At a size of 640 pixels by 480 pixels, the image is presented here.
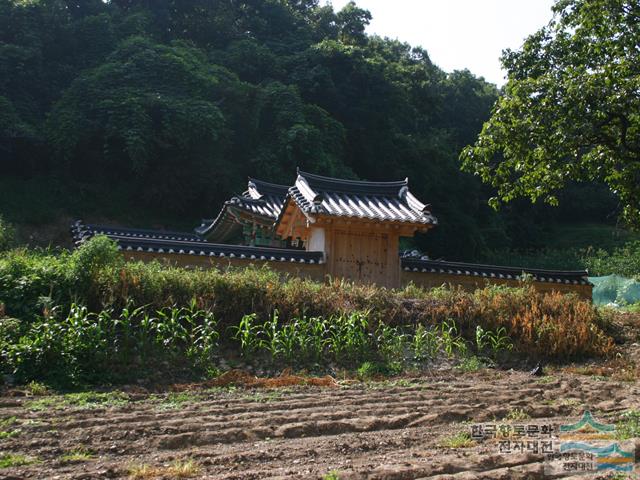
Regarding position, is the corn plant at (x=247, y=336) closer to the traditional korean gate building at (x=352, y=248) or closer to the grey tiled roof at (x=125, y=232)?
the traditional korean gate building at (x=352, y=248)

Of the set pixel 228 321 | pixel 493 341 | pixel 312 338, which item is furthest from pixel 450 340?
pixel 228 321

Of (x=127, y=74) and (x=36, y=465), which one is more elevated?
(x=127, y=74)

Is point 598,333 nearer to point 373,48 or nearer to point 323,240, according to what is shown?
point 323,240

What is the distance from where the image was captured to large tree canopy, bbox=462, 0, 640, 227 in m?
11.3

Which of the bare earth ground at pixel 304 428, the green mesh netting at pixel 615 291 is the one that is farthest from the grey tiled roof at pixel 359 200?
the green mesh netting at pixel 615 291

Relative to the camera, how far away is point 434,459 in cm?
486

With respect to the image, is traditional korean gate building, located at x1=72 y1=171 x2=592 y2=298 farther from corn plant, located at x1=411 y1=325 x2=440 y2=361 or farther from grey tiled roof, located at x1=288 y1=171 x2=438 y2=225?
corn plant, located at x1=411 y1=325 x2=440 y2=361

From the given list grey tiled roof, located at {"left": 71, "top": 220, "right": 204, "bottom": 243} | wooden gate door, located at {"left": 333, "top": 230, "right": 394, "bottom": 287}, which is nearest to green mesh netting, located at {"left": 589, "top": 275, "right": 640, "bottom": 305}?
wooden gate door, located at {"left": 333, "top": 230, "right": 394, "bottom": 287}

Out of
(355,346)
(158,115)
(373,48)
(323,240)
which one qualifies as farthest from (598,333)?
(373,48)

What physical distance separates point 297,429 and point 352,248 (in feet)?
30.1

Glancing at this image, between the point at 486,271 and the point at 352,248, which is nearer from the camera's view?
the point at 352,248

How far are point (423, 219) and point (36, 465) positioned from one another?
36.7 feet

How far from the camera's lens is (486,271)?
51.0 ft

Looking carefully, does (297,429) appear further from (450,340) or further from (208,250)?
(208,250)
